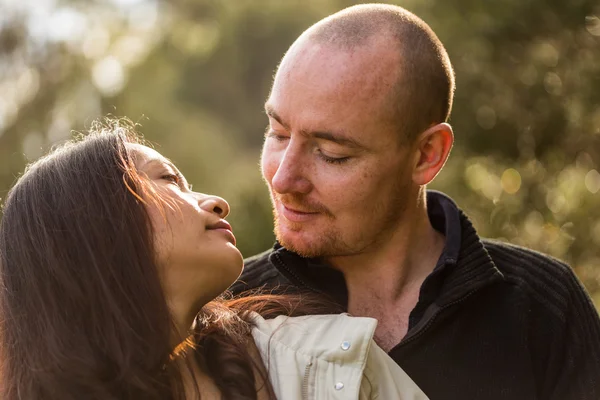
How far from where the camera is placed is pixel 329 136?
2.73 meters

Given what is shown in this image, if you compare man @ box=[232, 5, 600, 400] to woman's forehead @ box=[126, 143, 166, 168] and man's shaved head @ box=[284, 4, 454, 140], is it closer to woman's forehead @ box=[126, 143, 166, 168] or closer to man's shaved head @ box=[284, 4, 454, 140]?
man's shaved head @ box=[284, 4, 454, 140]

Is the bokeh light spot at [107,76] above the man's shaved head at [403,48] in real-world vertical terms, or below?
below

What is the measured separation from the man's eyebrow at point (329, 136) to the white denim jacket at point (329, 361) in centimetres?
55

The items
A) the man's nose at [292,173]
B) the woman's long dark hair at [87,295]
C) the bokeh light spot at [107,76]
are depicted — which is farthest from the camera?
the bokeh light spot at [107,76]

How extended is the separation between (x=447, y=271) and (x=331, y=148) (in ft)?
1.73

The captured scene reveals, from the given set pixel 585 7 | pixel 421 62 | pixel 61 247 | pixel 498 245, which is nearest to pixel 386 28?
pixel 421 62

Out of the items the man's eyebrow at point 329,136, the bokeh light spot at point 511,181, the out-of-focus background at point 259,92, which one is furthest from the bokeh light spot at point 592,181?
the man's eyebrow at point 329,136

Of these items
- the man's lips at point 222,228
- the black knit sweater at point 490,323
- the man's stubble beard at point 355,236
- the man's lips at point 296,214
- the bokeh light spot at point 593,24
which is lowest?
the black knit sweater at point 490,323

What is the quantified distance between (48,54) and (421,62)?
33.3ft

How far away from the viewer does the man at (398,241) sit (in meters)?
2.73

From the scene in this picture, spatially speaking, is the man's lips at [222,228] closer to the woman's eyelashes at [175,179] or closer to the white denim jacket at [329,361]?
the woman's eyelashes at [175,179]

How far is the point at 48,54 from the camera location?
12211mm

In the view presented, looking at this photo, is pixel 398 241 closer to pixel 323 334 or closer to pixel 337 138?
pixel 337 138

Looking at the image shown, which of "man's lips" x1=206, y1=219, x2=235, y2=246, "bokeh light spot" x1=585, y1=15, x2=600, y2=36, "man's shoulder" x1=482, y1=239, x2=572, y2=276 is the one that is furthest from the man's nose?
"bokeh light spot" x1=585, y1=15, x2=600, y2=36
